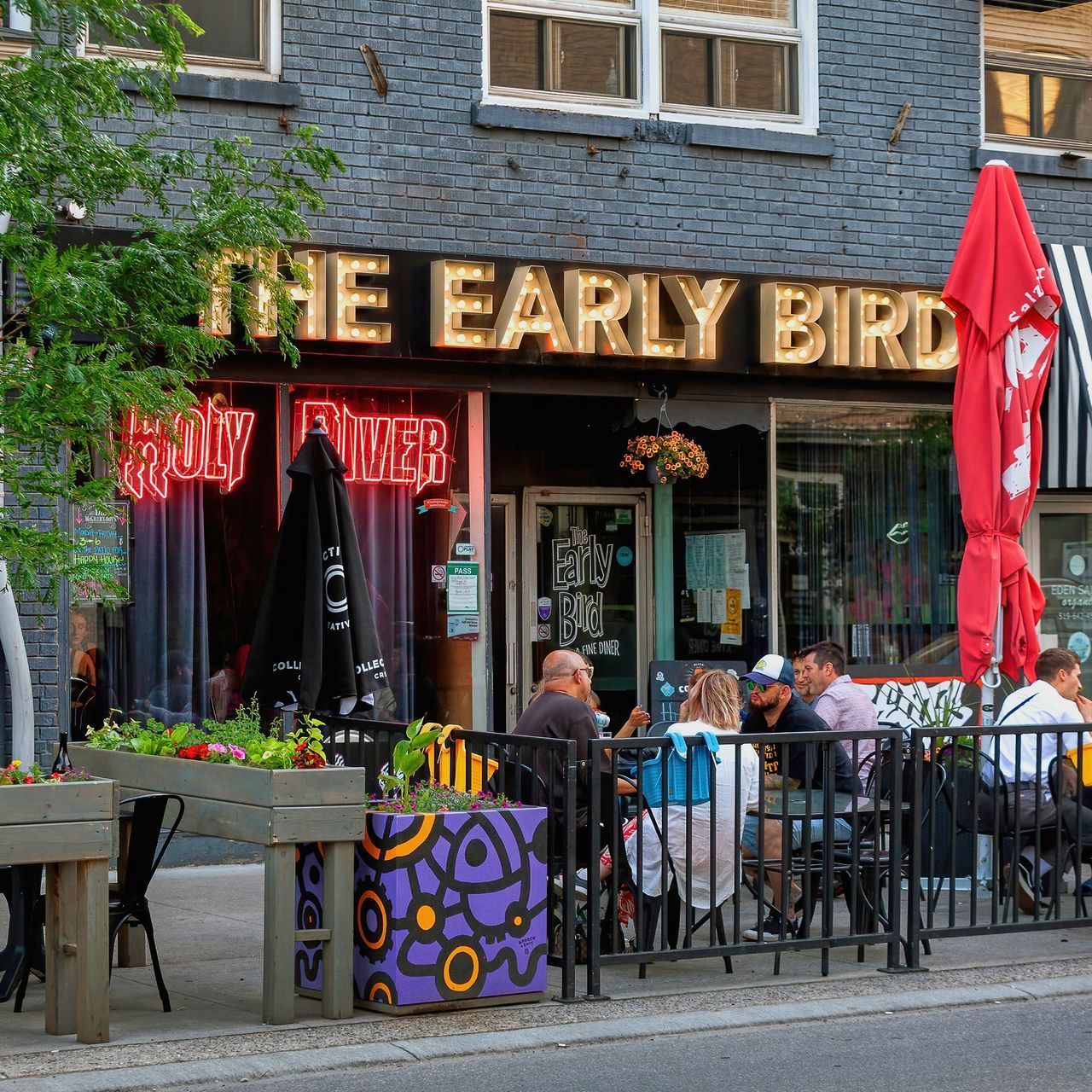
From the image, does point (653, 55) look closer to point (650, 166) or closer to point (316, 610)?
point (650, 166)

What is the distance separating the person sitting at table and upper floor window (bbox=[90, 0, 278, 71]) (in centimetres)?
512

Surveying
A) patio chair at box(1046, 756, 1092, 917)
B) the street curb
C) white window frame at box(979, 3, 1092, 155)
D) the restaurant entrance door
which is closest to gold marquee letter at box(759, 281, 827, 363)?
the restaurant entrance door

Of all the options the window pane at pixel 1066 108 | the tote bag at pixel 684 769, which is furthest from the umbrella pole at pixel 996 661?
the window pane at pixel 1066 108

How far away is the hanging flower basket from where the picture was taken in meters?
12.3

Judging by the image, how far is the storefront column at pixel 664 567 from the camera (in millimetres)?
12883

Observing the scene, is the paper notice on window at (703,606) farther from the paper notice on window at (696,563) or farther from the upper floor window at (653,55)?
the upper floor window at (653,55)

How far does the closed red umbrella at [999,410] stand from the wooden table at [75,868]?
17.1 feet

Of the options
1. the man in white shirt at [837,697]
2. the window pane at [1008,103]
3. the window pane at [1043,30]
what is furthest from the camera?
the window pane at [1043,30]

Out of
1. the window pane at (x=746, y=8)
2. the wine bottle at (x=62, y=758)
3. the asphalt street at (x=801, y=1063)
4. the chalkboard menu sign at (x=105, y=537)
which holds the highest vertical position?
the window pane at (x=746, y=8)

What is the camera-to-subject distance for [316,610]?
9.09 metres

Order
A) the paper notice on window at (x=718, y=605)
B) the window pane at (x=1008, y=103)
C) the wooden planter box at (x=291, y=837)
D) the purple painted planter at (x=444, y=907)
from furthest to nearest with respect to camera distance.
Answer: the window pane at (x=1008, y=103), the paper notice on window at (x=718, y=605), the purple painted planter at (x=444, y=907), the wooden planter box at (x=291, y=837)

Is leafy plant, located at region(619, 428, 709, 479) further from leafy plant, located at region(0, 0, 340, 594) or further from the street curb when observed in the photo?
the street curb

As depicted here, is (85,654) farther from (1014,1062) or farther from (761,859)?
(1014,1062)

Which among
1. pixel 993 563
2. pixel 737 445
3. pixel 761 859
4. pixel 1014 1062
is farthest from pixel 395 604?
pixel 1014 1062
